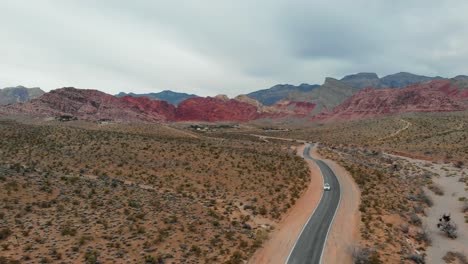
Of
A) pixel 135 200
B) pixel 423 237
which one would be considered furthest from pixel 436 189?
pixel 135 200

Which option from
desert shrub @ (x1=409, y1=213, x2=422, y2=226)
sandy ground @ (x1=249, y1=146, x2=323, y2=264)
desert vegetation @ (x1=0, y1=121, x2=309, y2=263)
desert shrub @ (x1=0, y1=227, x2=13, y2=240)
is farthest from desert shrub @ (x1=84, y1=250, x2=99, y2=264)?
desert shrub @ (x1=409, y1=213, x2=422, y2=226)

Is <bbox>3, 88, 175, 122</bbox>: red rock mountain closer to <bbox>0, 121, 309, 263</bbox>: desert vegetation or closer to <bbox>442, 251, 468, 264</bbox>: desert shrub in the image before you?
<bbox>0, 121, 309, 263</bbox>: desert vegetation

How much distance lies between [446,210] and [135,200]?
35.8 meters

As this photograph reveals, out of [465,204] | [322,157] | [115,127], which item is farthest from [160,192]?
[115,127]

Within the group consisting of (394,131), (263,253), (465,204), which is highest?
(394,131)

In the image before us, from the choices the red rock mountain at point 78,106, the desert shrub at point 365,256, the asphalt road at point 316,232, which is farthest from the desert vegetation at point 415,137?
the red rock mountain at point 78,106

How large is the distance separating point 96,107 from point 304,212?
17004 centimetres

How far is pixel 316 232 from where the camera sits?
3000 cm

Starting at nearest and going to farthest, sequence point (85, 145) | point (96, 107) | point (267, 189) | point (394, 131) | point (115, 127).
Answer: point (267, 189) → point (85, 145) → point (115, 127) → point (394, 131) → point (96, 107)

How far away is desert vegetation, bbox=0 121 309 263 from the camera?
22625 mm

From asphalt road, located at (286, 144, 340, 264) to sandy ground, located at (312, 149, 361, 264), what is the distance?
565 mm

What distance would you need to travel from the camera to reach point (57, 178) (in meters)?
35.3

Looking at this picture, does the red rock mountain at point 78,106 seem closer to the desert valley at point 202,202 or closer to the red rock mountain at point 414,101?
the desert valley at point 202,202

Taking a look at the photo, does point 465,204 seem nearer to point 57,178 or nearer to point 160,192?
point 160,192
